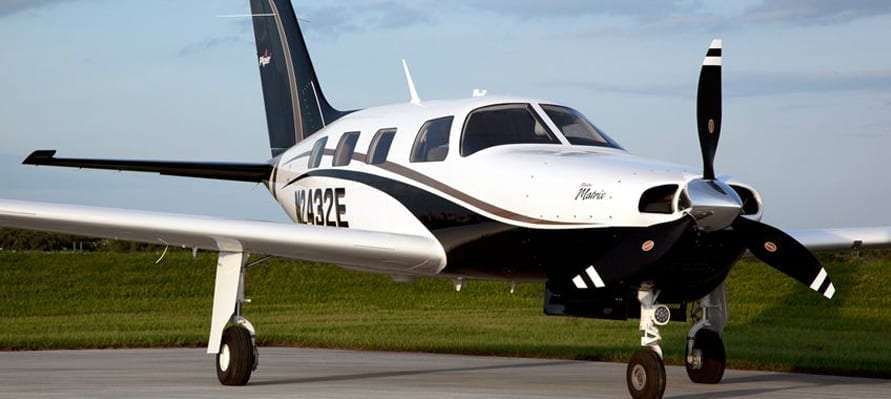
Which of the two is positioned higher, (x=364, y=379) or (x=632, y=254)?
(x=632, y=254)

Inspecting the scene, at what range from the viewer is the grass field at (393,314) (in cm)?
2091

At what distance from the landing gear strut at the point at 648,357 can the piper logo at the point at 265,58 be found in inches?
390

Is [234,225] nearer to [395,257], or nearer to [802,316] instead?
[395,257]

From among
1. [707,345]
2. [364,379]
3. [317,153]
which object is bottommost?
[364,379]

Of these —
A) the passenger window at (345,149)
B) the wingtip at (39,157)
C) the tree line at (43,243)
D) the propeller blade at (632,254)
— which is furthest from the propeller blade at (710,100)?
the tree line at (43,243)

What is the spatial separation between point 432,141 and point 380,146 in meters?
1.03

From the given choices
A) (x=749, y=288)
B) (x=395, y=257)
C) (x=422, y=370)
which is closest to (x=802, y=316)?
(x=749, y=288)

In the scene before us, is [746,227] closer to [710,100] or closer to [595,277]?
[710,100]

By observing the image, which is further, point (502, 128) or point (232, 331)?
point (232, 331)

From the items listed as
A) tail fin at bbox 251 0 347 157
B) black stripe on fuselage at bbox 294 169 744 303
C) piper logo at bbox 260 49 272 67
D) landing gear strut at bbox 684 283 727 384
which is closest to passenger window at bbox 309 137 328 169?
black stripe on fuselage at bbox 294 169 744 303

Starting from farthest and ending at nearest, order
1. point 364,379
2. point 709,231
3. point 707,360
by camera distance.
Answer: point 364,379, point 707,360, point 709,231

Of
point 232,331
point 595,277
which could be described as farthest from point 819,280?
point 232,331

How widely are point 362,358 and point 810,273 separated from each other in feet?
25.9

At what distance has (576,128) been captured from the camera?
13.2 metres
